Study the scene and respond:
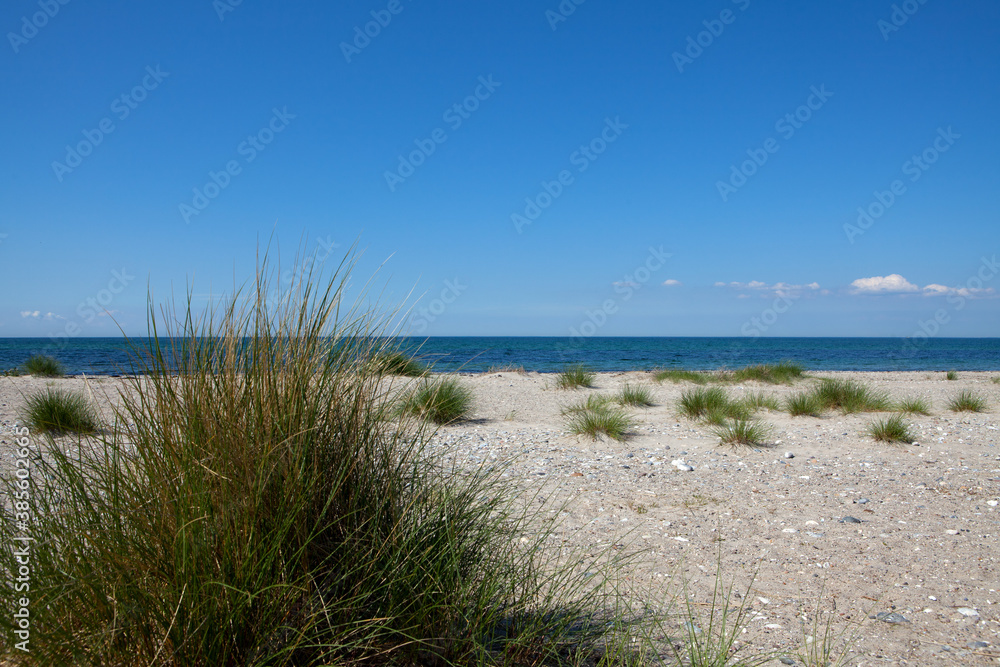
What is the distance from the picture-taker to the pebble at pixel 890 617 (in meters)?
2.73

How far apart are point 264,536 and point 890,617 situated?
300cm

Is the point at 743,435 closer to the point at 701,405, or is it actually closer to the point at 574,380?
the point at 701,405

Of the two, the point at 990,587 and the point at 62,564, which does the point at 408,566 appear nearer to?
the point at 62,564

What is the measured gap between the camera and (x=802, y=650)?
248cm

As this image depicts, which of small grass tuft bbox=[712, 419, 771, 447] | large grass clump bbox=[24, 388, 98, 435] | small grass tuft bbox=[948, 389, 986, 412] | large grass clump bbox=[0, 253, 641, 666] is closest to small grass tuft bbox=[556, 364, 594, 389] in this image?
small grass tuft bbox=[712, 419, 771, 447]

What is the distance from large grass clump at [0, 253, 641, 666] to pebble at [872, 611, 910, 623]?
1.56 metres

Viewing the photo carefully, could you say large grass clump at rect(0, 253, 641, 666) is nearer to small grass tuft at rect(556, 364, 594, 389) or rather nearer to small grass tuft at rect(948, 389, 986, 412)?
small grass tuft at rect(948, 389, 986, 412)

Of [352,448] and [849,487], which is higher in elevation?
[352,448]

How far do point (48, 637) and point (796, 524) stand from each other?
14.4 feet

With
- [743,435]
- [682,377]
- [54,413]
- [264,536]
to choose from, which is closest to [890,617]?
[264,536]

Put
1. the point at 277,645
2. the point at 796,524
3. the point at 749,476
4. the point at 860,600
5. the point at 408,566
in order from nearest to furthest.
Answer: the point at 277,645 < the point at 408,566 < the point at 860,600 < the point at 796,524 < the point at 749,476

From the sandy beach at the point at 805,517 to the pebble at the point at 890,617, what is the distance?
10 mm

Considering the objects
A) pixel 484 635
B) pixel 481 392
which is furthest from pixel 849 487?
pixel 481 392

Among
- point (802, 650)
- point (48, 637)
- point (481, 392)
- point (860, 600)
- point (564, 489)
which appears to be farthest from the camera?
point (481, 392)
